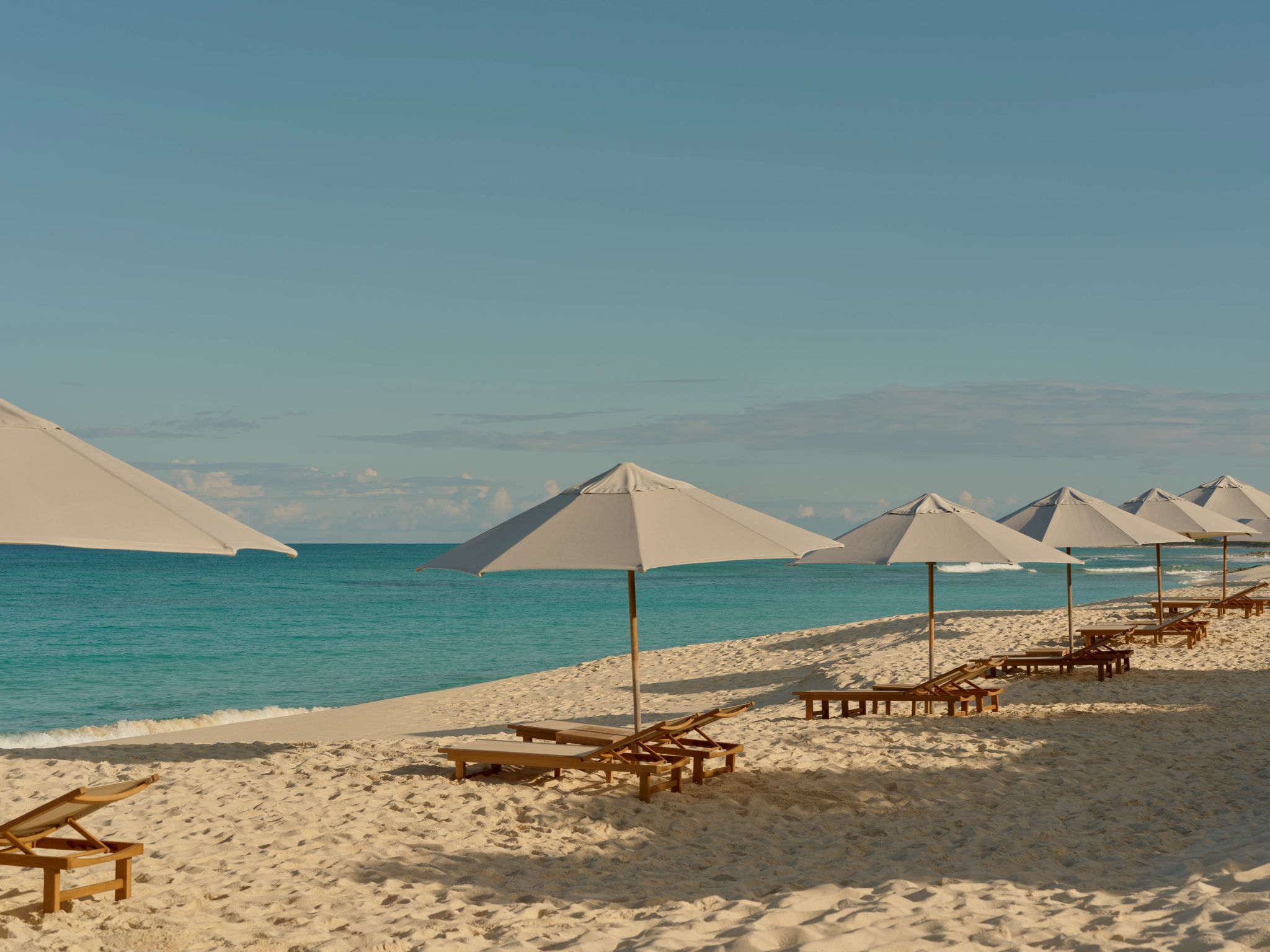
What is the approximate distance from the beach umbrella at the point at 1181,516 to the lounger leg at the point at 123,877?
13405mm

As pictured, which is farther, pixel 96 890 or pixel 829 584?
pixel 829 584

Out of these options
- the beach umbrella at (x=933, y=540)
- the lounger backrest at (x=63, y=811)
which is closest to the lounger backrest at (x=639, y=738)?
the beach umbrella at (x=933, y=540)

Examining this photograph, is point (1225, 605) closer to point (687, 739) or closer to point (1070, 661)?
point (1070, 661)

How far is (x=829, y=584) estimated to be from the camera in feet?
194

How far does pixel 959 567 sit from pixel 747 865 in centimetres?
8320

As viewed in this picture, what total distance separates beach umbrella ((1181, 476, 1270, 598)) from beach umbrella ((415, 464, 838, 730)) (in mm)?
13657

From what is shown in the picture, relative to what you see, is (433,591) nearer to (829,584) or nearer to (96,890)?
(829,584)

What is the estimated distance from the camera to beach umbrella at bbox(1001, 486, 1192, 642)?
11797 mm

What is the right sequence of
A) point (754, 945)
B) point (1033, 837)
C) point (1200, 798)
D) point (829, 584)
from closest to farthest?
point (754, 945), point (1033, 837), point (1200, 798), point (829, 584)

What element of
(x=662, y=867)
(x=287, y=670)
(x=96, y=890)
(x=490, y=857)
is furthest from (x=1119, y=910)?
(x=287, y=670)

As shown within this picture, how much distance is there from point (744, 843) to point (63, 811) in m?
3.57

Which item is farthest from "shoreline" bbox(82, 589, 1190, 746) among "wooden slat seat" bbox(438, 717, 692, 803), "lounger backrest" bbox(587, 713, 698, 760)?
"lounger backrest" bbox(587, 713, 698, 760)

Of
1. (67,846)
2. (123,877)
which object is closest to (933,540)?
(123,877)

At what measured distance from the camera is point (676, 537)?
6.79 m
